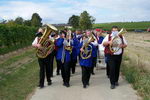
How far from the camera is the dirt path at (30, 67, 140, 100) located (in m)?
8.27

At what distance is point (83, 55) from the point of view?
988 centimetres

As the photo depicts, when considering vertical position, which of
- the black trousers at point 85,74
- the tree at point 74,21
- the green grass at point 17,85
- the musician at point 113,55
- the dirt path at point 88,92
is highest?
the musician at point 113,55

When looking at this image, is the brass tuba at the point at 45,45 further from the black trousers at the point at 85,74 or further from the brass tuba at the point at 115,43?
the brass tuba at the point at 115,43

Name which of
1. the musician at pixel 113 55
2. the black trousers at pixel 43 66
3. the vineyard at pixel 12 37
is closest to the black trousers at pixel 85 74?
the musician at pixel 113 55

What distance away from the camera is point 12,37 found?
27.0m

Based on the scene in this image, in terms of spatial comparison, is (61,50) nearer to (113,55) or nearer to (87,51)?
(87,51)

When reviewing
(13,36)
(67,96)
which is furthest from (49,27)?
(13,36)

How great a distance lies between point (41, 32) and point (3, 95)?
232 cm

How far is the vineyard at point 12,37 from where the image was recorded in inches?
929

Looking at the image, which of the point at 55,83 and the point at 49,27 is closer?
the point at 49,27

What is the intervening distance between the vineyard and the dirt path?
12.9 meters

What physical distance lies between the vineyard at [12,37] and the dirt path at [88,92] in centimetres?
1291

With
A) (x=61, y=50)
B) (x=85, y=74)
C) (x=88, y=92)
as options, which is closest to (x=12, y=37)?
(x=61, y=50)

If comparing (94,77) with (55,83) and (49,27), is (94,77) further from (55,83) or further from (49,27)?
(49,27)
